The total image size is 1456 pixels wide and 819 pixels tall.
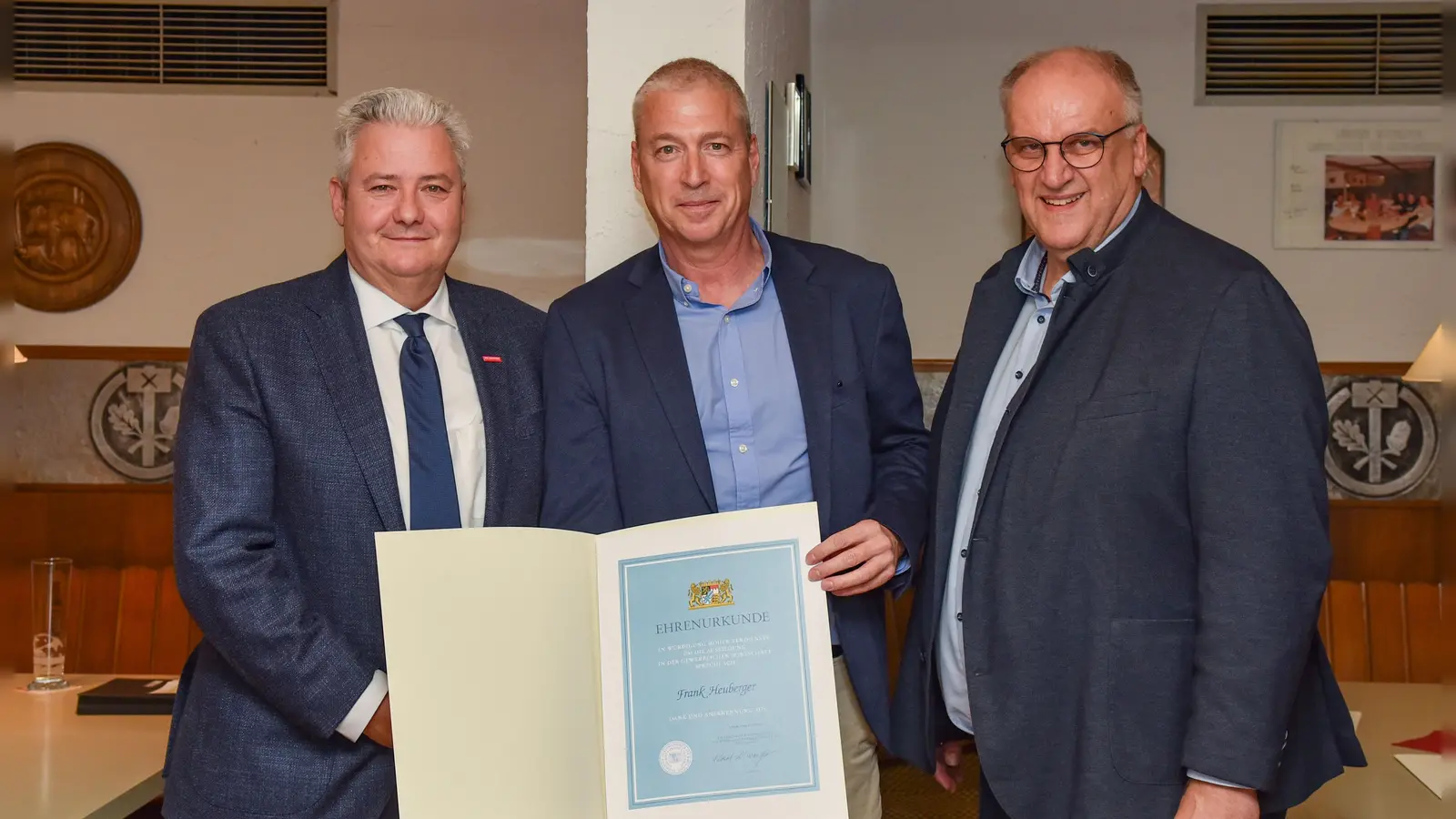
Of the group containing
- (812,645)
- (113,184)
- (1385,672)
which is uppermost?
(113,184)

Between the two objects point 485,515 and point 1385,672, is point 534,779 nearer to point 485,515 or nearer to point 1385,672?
point 485,515

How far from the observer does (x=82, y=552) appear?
5.77 m

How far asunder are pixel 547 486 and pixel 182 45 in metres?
4.72

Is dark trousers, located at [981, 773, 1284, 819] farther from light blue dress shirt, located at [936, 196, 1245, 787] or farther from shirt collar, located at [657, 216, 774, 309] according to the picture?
shirt collar, located at [657, 216, 774, 309]

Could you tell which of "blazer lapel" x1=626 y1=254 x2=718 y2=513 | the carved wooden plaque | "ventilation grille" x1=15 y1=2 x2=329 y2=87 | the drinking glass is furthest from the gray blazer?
the carved wooden plaque

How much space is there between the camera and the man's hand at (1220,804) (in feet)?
5.28

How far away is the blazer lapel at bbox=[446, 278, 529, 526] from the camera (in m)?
2.01

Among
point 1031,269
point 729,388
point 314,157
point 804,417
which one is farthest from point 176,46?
point 1031,269

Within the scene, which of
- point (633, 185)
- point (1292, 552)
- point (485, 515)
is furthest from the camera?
point (633, 185)

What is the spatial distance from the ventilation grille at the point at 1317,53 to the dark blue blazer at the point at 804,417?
4.15 meters

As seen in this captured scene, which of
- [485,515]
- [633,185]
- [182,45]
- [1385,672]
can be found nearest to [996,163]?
[1385,672]

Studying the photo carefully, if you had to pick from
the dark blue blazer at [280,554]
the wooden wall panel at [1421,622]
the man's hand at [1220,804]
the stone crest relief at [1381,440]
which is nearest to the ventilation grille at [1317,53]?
the stone crest relief at [1381,440]

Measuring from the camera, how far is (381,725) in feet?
6.09

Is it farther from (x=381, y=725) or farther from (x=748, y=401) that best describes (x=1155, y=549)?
(x=381, y=725)
